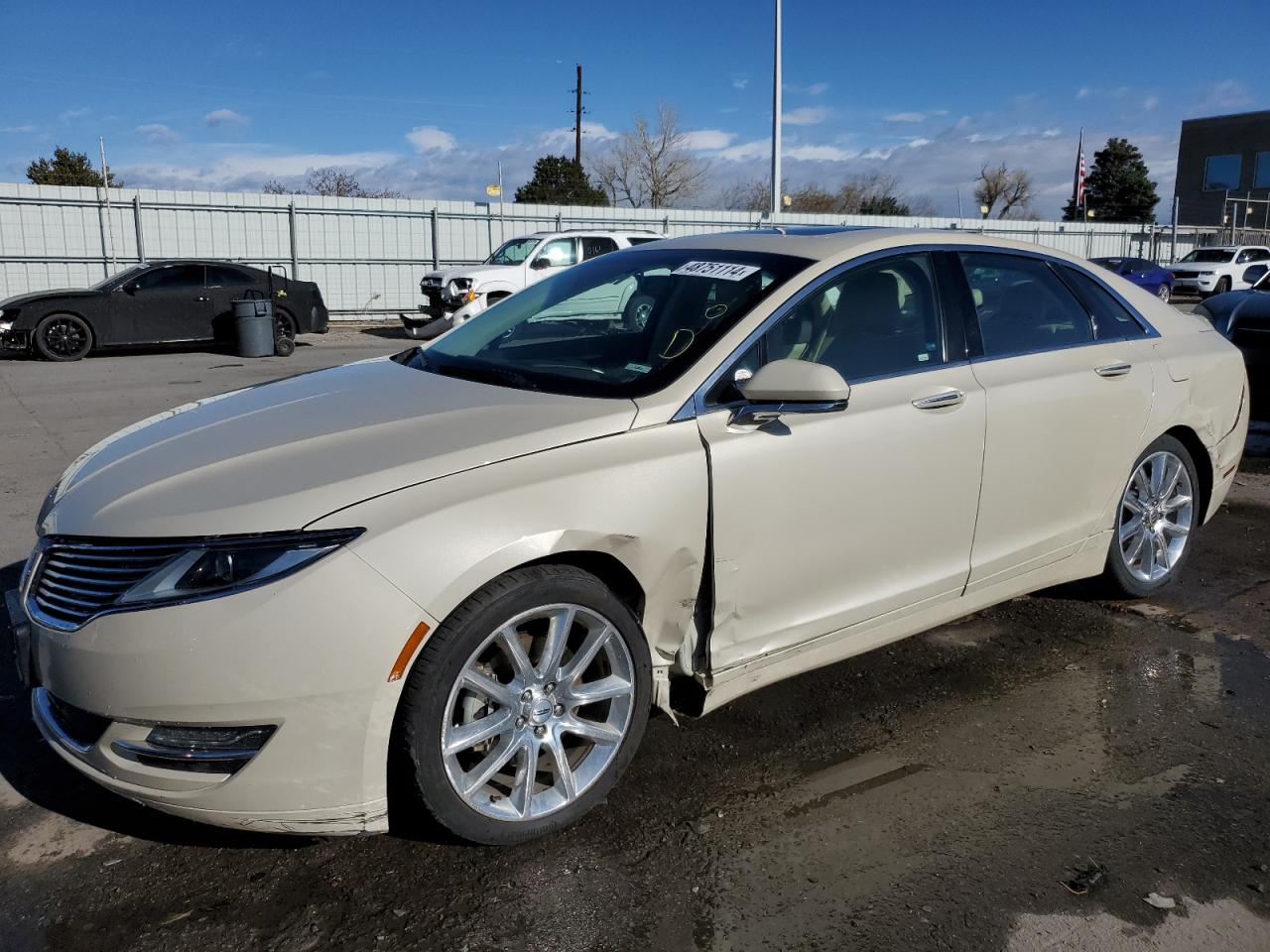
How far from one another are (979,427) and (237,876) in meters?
2.72

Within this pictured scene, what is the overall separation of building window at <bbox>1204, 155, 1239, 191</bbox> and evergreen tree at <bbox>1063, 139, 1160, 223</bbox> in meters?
6.31

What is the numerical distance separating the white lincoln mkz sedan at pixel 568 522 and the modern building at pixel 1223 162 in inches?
→ 2148

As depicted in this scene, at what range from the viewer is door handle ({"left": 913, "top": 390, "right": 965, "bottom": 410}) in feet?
11.5

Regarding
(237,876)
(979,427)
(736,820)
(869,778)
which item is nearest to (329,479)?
(237,876)

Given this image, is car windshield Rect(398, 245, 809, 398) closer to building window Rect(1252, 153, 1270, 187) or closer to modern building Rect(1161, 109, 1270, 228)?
modern building Rect(1161, 109, 1270, 228)

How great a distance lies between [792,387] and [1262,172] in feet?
204

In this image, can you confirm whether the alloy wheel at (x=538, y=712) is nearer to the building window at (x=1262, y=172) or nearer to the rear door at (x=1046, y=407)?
the rear door at (x=1046, y=407)

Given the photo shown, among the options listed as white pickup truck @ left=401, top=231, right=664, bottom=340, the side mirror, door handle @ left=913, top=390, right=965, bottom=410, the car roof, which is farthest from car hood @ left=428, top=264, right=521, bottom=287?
the side mirror

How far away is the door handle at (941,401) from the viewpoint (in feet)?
11.5

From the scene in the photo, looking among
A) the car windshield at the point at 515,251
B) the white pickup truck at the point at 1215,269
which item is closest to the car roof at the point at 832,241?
the car windshield at the point at 515,251

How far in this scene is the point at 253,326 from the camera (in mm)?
16109

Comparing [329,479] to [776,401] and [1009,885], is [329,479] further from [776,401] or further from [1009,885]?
[1009,885]

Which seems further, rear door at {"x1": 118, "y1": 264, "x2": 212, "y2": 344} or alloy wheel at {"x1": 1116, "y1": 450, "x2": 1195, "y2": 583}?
rear door at {"x1": 118, "y1": 264, "x2": 212, "y2": 344}

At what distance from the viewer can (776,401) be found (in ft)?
9.94
